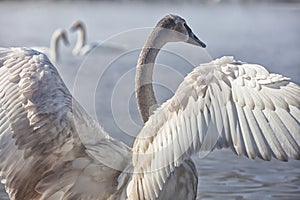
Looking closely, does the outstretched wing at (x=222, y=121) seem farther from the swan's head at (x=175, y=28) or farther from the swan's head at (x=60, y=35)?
the swan's head at (x=60, y=35)

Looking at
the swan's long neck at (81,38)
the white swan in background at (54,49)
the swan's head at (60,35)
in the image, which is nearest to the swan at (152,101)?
the white swan in background at (54,49)

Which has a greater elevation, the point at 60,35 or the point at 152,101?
the point at 152,101

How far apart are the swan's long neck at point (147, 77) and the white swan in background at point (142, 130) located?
0.02 meters

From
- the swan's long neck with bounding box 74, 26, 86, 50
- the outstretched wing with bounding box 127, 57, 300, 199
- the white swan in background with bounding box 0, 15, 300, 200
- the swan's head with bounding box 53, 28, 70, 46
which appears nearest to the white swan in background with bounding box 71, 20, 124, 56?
the swan's long neck with bounding box 74, 26, 86, 50

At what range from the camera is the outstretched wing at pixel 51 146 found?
187 inches

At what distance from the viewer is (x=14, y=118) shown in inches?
196

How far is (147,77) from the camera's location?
5.43 m

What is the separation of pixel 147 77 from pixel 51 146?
97 centimetres

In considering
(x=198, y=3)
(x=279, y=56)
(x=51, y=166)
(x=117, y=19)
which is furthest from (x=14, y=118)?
(x=198, y=3)

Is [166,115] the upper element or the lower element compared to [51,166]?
upper

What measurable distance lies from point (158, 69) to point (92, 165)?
9531 millimetres

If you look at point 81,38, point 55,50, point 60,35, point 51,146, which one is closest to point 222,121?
point 51,146

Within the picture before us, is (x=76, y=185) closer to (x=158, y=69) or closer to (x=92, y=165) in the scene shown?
(x=92, y=165)

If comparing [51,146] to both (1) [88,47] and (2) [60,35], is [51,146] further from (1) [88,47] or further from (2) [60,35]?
(2) [60,35]
